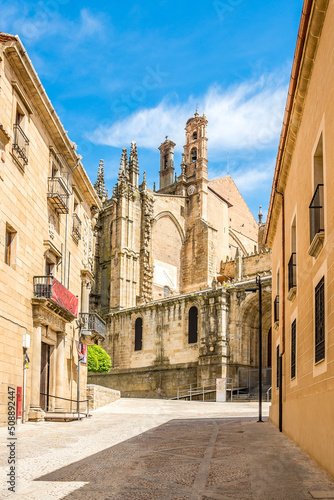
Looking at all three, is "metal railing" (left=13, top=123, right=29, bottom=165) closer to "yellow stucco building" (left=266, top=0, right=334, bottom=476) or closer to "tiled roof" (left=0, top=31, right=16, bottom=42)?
"tiled roof" (left=0, top=31, right=16, bottom=42)

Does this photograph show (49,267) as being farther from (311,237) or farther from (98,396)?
(311,237)

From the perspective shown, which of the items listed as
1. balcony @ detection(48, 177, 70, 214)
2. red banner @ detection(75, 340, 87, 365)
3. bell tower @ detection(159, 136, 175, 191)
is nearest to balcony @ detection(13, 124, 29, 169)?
balcony @ detection(48, 177, 70, 214)

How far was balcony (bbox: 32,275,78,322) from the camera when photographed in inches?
603

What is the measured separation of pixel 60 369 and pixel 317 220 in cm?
1175

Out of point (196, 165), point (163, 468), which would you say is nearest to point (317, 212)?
point (163, 468)

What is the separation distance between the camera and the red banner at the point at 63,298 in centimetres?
1577

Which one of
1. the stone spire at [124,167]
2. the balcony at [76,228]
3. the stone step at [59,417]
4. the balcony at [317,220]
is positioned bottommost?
the stone step at [59,417]

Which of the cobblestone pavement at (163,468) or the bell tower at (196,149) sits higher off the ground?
the bell tower at (196,149)

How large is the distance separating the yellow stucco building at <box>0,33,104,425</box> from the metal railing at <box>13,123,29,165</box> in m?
0.02

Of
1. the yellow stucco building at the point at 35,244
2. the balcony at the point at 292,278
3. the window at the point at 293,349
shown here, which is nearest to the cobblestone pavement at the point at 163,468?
the window at the point at 293,349

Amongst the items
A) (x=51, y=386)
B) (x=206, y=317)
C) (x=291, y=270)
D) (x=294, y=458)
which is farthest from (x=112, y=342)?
(x=294, y=458)

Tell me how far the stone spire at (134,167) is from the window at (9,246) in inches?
1401

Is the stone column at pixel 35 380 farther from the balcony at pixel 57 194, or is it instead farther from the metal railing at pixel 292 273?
the metal railing at pixel 292 273

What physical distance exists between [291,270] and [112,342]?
3136cm
